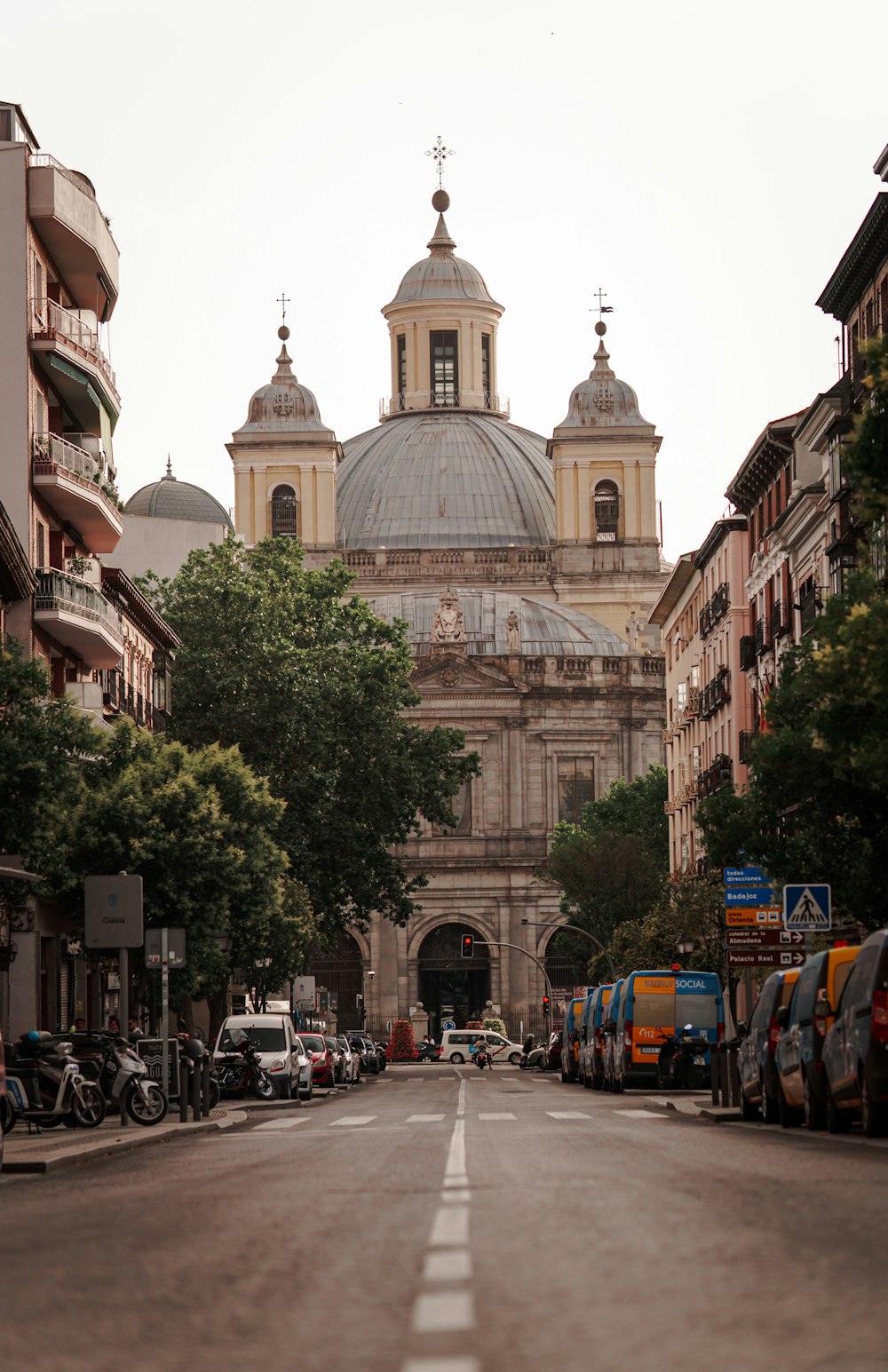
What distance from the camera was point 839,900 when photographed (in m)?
36.3

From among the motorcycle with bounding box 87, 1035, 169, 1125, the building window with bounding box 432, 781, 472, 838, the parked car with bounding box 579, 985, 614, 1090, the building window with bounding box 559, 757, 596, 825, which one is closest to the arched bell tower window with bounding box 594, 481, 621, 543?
the building window with bounding box 559, 757, 596, 825

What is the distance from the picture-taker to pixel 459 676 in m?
124

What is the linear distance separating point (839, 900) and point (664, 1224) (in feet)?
81.1

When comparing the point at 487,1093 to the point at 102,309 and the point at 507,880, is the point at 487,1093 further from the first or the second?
the point at 507,880

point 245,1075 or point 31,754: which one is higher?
point 31,754

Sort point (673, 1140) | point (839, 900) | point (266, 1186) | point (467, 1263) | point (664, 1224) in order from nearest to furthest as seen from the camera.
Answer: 1. point (467, 1263)
2. point (664, 1224)
3. point (266, 1186)
4. point (673, 1140)
5. point (839, 900)

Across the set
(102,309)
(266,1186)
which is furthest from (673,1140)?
(102,309)

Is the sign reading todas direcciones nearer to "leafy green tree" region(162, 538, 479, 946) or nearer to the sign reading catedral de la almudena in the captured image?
"leafy green tree" region(162, 538, 479, 946)

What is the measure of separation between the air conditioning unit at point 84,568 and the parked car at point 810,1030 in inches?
1073

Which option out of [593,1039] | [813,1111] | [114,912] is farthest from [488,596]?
[813,1111]

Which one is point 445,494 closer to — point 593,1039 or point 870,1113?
point 593,1039

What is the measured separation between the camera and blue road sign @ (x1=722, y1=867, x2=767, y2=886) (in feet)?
125

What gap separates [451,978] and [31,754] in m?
93.5

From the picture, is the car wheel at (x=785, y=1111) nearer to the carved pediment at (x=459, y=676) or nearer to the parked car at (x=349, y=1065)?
the parked car at (x=349, y=1065)
